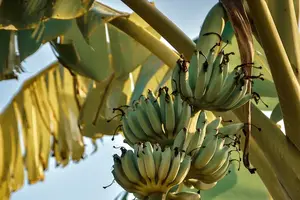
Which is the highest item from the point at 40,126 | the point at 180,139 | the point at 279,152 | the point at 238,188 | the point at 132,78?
the point at 180,139

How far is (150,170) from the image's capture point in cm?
94

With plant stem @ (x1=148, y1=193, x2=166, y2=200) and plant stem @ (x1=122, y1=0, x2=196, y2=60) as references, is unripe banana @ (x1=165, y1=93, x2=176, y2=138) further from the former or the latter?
plant stem @ (x1=122, y1=0, x2=196, y2=60)

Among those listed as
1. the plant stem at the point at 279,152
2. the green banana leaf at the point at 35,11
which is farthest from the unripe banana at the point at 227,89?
the green banana leaf at the point at 35,11

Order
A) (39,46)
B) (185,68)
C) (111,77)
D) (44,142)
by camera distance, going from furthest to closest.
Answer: (44,142)
(111,77)
(39,46)
(185,68)

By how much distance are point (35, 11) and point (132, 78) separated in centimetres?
76

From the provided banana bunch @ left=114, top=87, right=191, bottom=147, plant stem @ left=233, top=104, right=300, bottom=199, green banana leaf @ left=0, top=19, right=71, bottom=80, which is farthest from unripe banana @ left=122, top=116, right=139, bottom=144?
green banana leaf @ left=0, top=19, right=71, bottom=80

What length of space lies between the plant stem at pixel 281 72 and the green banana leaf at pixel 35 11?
1.71ft

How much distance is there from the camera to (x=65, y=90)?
2.51 metres

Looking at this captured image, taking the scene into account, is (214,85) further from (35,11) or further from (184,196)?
(35,11)

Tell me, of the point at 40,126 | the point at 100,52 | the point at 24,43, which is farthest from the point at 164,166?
the point at 40,126

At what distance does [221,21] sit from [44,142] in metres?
1.50

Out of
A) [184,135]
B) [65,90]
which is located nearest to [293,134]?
[184,135]

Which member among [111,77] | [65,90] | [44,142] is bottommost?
[44,142]

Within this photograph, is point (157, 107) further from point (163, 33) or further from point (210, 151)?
point (163, 33)
